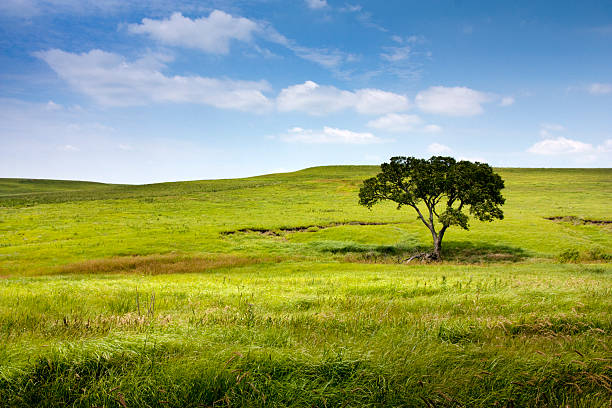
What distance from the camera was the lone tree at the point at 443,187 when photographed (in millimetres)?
36219

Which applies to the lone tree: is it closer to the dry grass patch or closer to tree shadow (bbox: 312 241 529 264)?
tree shadow (bbox: 312 241 529 264)

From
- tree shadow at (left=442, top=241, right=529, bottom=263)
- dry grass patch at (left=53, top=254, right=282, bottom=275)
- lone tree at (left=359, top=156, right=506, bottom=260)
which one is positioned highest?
lone tree at (left=359, top=156, right=506, bottom=260)

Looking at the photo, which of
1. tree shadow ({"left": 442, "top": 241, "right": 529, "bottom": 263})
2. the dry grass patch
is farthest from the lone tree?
the dry grass patch

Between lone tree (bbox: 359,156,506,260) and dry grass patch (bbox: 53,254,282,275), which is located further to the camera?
lone tree (bbox: 359,156,506,260)

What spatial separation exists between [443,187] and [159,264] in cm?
3017

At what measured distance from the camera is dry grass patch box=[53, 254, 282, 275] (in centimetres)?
2791

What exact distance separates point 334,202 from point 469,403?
7526cm

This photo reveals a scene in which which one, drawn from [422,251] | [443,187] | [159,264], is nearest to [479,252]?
[422,251]

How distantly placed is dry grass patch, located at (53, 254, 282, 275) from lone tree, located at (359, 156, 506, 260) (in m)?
15.7

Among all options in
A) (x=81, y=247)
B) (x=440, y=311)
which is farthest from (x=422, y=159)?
(x=81, y=247)

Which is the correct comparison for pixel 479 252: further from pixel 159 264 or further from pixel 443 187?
pixel 159 264

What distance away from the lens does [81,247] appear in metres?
37.5

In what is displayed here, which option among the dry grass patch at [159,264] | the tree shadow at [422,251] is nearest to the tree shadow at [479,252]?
the tree shadow at [422,251]

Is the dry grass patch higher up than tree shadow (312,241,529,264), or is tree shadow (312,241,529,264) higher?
the dry grass patch
